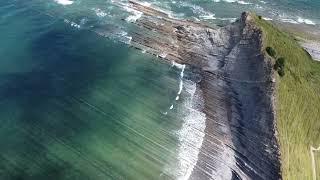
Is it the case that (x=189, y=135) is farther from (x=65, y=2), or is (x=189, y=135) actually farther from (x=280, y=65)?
(x=65, y=2)

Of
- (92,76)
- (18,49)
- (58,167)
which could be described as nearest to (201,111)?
(92,76)

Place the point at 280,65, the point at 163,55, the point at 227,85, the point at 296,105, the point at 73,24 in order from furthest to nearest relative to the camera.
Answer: the point at 73,24 < the point at 163,55 < the point at 227,85 < the point at 280,65 < the point at 296,105

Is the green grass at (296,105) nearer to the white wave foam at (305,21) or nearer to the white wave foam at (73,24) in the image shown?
the white wave foam at (305,21)

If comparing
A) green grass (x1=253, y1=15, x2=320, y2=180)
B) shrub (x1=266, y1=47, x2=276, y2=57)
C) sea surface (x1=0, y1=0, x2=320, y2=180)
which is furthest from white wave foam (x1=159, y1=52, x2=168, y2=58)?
shrub (x1=266, y1=47, x2=276, y2=57)

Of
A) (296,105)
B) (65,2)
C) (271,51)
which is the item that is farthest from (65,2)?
(296,105)

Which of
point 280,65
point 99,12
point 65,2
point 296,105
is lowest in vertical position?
point 296,105

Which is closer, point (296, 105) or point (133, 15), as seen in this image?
point (296, 105)

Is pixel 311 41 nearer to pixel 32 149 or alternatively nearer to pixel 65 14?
pixel 65 14
